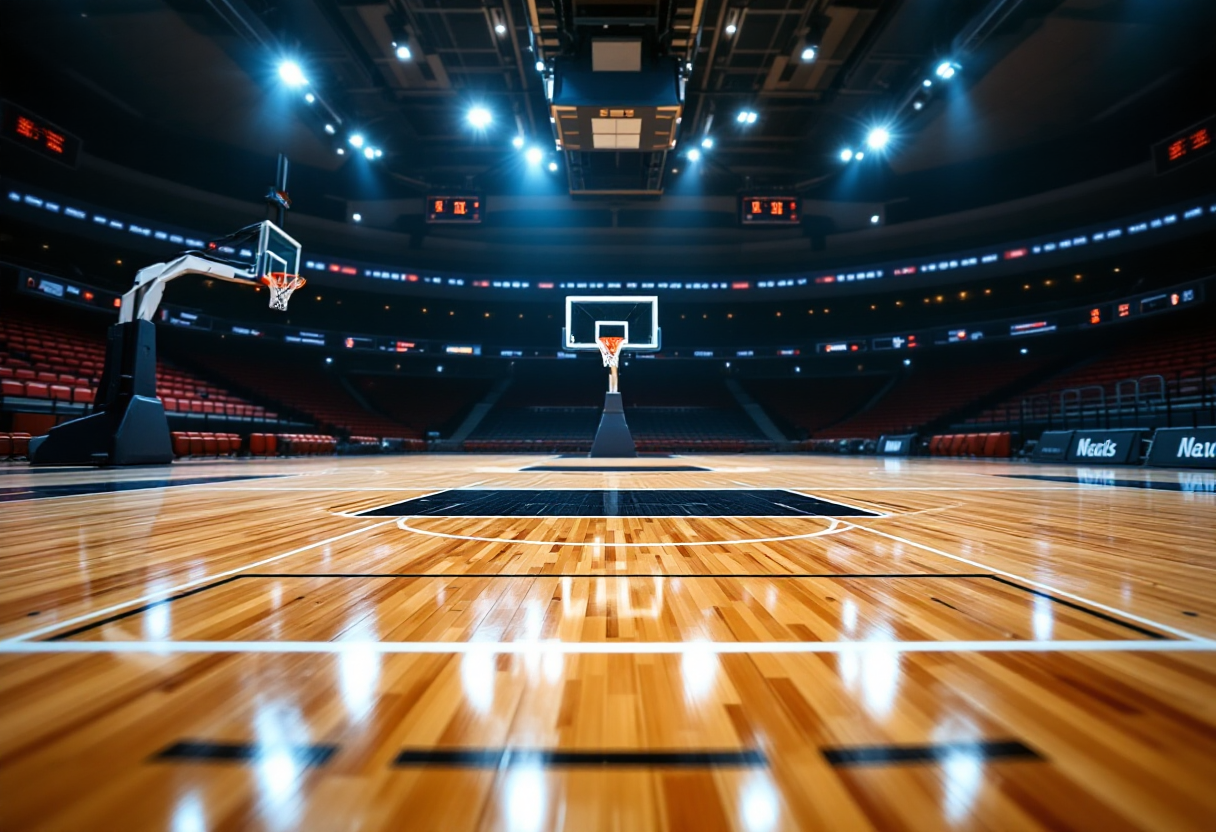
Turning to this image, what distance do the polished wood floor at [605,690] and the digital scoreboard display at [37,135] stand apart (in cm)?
1633

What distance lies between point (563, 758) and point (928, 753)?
452 millimetres

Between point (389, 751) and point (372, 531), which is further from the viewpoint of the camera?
point (372, 531)

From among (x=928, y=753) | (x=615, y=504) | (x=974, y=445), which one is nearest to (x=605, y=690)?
(x=928, y=753)

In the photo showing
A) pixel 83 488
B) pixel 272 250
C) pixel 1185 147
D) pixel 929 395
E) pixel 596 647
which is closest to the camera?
pixel 596 647

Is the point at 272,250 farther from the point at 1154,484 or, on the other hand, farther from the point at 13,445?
the point at 1154,484

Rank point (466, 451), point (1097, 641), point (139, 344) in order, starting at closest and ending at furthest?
point (1097, 641) < point (139, 344) < point (466, 451)

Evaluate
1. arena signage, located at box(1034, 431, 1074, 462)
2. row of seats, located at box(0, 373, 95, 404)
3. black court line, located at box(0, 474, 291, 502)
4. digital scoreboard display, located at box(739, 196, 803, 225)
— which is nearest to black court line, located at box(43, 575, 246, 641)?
black court line, located at box(0, 474, 291, 502)

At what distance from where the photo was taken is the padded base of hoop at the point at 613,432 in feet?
36.9

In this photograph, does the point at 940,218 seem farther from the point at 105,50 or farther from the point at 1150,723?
the point at 105,50

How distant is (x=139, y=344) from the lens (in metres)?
6.49

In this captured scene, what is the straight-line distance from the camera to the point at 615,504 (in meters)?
3.55

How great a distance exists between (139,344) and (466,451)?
12.8 m

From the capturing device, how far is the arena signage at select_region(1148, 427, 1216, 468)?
639cm

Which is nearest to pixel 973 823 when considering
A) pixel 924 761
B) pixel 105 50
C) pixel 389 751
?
pixel 924 761
